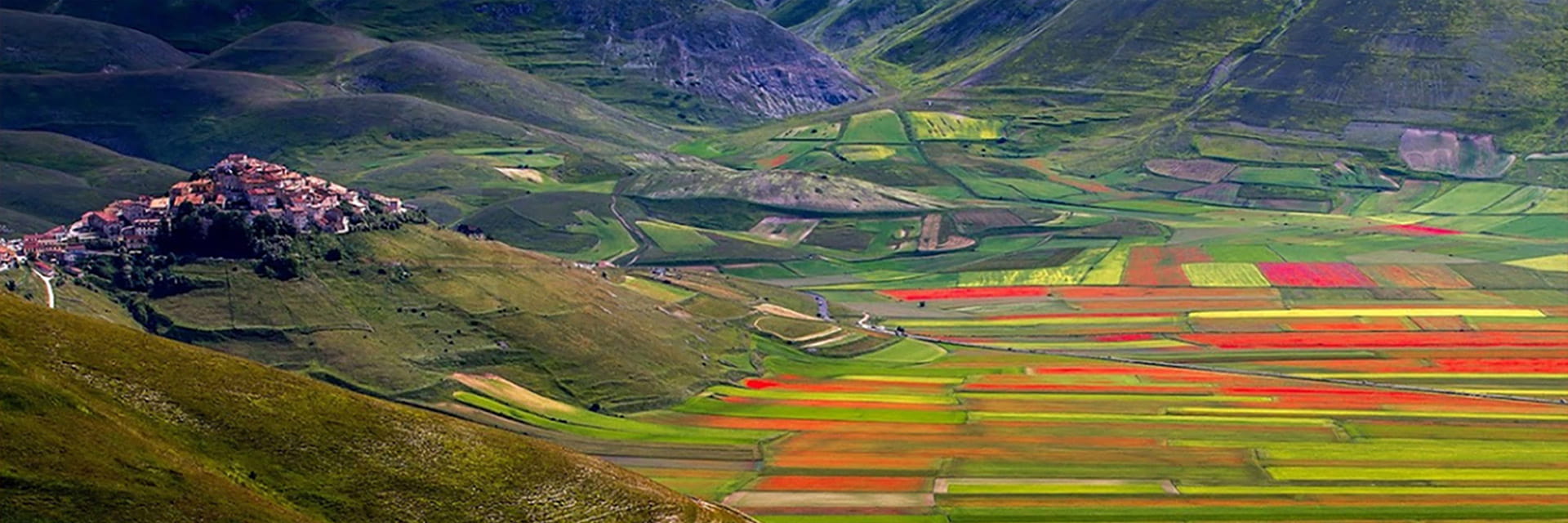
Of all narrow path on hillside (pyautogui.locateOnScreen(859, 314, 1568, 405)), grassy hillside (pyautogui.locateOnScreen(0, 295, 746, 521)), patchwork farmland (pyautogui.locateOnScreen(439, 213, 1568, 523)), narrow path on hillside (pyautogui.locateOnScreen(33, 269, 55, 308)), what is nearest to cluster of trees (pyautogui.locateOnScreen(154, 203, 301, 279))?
narrow path on hillside (pyautogui.locateOnScreen(33, 269, 55, 308))

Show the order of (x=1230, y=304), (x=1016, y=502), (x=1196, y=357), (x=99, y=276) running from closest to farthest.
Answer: (x=1016, y=502) → (x=99, y=276) → (x=1196, y=357) → (x=1230, y=304)

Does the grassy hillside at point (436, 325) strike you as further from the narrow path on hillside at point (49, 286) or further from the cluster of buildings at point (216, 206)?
the narrow path on hillside at point (49, 286)

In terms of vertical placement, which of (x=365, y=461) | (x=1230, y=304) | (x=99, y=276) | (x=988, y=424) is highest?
(x=365, y=461)

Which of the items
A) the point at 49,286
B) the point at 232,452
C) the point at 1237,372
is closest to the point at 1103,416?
the point at 1237,372

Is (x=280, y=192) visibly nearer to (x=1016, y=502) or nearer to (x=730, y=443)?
(x=730, y=443)

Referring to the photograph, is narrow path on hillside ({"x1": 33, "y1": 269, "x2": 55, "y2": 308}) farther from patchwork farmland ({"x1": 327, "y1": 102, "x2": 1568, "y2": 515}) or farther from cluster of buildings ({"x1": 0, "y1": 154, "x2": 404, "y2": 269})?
patchwork farmland ({"x1": 327, "y1": 102, "x2": 1568, "y2": 515})

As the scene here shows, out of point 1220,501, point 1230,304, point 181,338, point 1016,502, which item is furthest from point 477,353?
point 1230,304

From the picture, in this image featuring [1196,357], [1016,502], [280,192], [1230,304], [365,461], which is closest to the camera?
[365,461]

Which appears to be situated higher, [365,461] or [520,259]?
[365,461]
